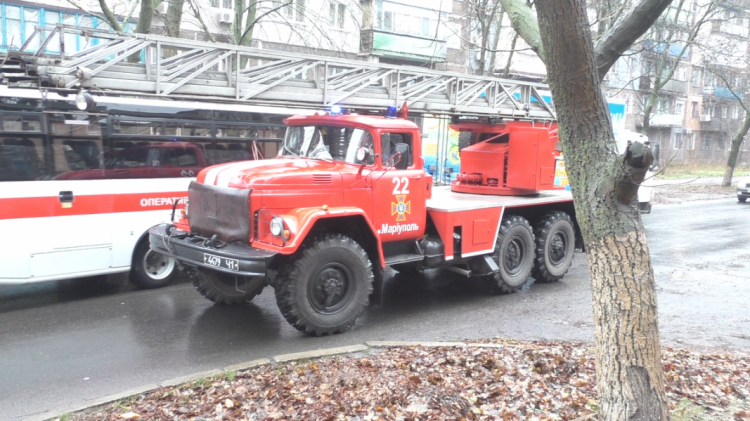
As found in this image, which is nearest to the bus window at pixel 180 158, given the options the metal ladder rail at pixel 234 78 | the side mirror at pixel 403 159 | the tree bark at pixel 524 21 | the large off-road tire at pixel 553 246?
the metal ladder rail at pixel 234 78

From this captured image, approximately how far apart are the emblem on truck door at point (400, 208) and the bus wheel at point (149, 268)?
11.2 ft

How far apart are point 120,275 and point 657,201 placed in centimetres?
2071

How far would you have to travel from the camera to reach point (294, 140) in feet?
26.4

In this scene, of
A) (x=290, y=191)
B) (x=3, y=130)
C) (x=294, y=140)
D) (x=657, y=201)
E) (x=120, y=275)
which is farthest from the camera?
(x=657, y=201)

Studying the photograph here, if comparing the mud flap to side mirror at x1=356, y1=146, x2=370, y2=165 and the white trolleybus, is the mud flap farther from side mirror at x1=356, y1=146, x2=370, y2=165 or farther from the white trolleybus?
the white trolleybus

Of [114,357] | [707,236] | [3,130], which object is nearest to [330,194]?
[114,357]

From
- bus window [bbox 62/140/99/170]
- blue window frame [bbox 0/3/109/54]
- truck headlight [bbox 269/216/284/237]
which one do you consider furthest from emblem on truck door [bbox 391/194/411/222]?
blue window frame [bbox 0/3/109/54]

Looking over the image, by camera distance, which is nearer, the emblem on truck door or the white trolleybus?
the white trolleybus

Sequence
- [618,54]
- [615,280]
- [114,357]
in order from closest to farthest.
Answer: [615,280], [618,54], [114,357]

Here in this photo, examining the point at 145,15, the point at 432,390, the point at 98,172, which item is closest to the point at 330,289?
the point at 432,390

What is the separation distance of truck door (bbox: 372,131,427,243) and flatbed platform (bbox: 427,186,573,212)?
376 mm

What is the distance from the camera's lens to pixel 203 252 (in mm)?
6453

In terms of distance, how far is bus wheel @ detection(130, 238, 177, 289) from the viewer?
8.82 m

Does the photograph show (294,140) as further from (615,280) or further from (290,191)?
(615,280)
